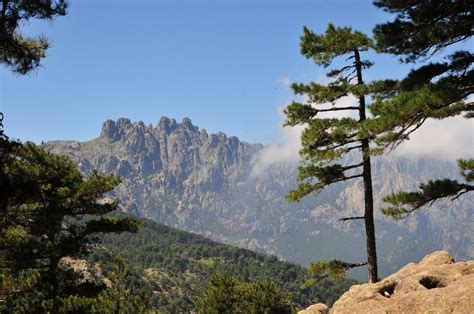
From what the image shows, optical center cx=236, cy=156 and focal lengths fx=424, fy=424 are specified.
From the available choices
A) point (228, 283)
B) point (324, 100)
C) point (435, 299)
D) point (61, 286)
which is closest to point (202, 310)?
point (228, 283)

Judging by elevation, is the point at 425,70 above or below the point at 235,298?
above

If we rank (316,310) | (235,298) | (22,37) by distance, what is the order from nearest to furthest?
(22,37) → (316,310) → (235,298)

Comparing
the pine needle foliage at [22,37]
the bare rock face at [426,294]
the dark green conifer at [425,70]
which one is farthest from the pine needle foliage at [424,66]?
the pine needle foliage at [22,37]

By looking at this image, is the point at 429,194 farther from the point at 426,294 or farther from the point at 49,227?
the point at 49,227

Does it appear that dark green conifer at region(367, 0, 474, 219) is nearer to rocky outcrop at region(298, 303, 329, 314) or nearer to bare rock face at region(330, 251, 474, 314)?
bare rock face at region(330, 251, 474, 314)

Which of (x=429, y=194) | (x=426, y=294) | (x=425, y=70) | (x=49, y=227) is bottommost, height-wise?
(x=426, y=294)

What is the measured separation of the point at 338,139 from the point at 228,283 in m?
42.8

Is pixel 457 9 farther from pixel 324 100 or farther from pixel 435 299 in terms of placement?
pixel 435 299

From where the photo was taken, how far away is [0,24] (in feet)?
33.0

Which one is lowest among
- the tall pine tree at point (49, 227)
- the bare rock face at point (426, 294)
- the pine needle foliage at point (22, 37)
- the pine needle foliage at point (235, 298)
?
the pine needle foliage at point (235, 298)

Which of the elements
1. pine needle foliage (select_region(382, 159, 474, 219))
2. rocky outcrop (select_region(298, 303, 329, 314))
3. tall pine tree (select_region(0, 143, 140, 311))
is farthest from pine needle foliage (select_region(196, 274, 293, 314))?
pine needle foliage (select_region(382, 159, 474, 219))

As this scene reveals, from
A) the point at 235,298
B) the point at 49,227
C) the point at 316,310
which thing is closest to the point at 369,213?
the point at 316,310

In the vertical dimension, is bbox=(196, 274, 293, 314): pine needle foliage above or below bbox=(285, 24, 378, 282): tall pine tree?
below

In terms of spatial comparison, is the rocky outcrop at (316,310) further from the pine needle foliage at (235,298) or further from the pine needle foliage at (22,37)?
the pine needle foliage at (235,298)
